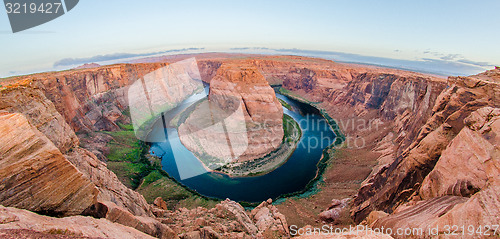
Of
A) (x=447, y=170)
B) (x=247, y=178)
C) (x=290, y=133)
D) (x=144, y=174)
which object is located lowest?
(x=144, y=174)

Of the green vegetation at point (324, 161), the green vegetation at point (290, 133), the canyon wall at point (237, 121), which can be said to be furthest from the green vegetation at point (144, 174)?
the green vegetation at point (290, 133)

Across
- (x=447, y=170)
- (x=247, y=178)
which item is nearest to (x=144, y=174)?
(x=247, y=178)

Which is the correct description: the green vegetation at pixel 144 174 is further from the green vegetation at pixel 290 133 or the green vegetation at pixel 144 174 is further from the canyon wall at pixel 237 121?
the green vegetation at pixel 290 133

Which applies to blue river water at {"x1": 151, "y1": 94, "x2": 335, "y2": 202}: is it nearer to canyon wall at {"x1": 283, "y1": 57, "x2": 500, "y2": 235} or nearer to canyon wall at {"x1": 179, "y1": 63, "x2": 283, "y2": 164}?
canyon wall at {"x1": 179, "y1": 63, "x2": 283, "y2": 164}

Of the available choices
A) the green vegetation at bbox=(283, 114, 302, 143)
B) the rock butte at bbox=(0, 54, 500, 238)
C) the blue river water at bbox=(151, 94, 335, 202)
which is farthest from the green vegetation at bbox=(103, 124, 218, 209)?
the green vegetation at bbox=(283, 114, 302, 143)

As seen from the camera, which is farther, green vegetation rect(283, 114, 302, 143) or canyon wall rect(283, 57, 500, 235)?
green vegetation rect(283, 114, 302, 143)

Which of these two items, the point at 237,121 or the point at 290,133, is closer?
the point at 237,121

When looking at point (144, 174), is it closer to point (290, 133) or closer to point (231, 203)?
point (231, 203)
